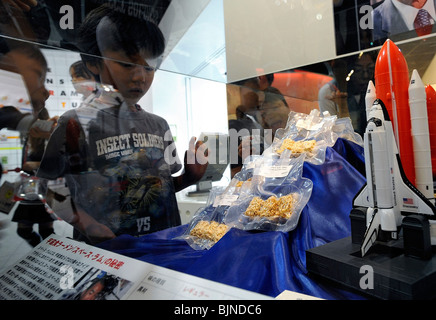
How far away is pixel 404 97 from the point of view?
1.42 m

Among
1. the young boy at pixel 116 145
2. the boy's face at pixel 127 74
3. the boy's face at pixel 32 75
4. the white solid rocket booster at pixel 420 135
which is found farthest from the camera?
the boy's face at pixel 127 74

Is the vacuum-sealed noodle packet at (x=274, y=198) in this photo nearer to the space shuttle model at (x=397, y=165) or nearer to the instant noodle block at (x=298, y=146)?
the instant noodle block at (x=298, y=146)

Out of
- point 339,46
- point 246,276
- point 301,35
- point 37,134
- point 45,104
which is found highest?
point 301,35

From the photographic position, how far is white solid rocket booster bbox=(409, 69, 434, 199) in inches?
51.5

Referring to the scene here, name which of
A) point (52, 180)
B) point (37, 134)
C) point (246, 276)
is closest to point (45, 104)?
point (37, 134)

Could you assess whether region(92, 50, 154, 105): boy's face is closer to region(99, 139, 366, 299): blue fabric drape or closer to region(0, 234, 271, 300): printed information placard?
region(99, 139, 366, 299): blue fabric drape

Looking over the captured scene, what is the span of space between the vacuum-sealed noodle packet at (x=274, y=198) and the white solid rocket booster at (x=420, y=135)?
20.3 inches

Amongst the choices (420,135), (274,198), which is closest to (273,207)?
(274,198)

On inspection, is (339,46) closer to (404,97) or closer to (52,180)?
(404,97)

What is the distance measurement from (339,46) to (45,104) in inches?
91.0

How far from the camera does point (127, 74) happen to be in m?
2.08

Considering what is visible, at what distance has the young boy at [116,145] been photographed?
5.86 feet

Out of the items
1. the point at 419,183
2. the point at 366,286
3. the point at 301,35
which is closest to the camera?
the point at 366,286

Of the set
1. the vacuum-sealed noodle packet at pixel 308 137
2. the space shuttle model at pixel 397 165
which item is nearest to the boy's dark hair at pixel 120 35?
the vacuum-sealed noodle packet at pixel 308 137
